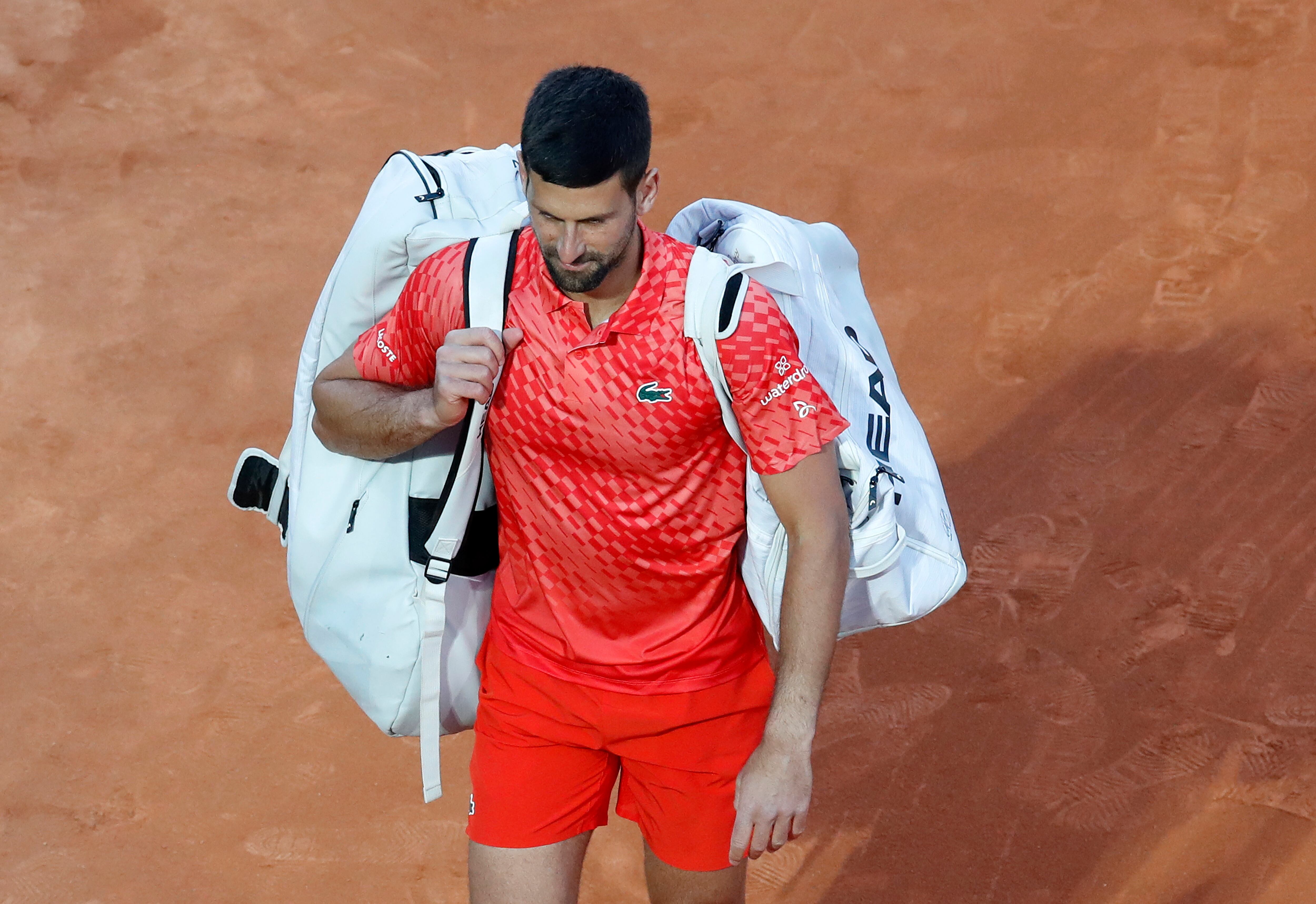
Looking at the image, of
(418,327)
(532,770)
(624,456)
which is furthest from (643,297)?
(532,770)

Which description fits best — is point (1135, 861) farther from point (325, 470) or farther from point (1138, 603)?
point (325, 470)

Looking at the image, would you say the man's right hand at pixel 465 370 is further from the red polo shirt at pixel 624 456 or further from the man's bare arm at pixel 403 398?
the red polo shirt at pixel 624 456

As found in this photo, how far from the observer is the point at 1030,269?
643 centimetres

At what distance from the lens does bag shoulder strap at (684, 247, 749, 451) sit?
272cm

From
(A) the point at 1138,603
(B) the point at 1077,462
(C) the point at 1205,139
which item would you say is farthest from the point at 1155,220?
(A) the point at 1138,603

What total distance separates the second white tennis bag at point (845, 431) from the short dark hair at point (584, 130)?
0.29m

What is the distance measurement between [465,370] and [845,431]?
0.81 metres

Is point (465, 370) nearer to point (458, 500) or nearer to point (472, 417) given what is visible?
point (472, 417)

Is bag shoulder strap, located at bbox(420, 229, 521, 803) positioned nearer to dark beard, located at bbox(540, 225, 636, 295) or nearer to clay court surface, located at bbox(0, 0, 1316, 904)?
dark beard, located at bbox(540, 225, 636, 295)

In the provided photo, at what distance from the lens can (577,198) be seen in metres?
2.68

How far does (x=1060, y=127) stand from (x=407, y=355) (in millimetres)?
5123

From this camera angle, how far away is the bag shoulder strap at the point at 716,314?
272cm

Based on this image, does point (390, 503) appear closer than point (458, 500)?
No

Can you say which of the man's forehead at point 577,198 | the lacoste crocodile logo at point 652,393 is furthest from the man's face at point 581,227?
the lacoste crocodile logo at point 652,393
